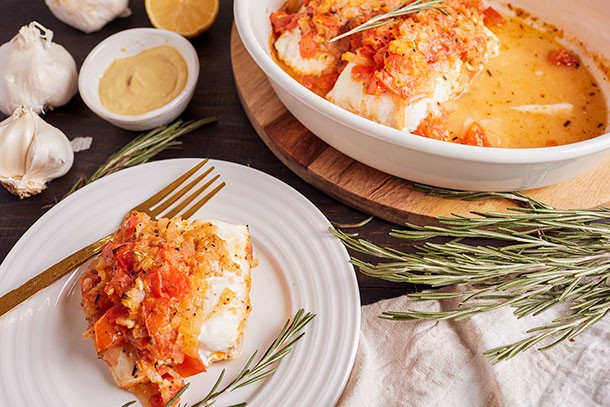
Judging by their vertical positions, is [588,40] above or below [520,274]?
above

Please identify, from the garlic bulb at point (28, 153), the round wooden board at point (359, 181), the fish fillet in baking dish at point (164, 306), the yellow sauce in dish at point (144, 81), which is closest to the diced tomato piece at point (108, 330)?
the fish fillet in baking dish at point (164, 306)

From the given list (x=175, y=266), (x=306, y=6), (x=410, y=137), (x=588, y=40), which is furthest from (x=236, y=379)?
(x=588, y=40)

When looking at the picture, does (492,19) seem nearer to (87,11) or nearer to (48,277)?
(87,11)

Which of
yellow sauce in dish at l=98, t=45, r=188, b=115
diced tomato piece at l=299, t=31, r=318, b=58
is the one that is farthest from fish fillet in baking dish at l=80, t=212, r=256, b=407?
diced tomato piece at l=299, t=31, r=318, b=58

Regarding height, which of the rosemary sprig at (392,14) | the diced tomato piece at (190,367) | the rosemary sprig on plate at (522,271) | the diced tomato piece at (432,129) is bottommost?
the diced tomato piece at (190,367)

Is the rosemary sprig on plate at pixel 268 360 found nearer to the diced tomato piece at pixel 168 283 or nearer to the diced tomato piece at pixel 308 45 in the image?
the diced tomato piece at pixel 168 283

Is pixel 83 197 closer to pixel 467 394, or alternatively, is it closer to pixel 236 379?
pixel 236 379

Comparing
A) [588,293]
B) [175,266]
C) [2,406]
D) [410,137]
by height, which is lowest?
[2,406]
